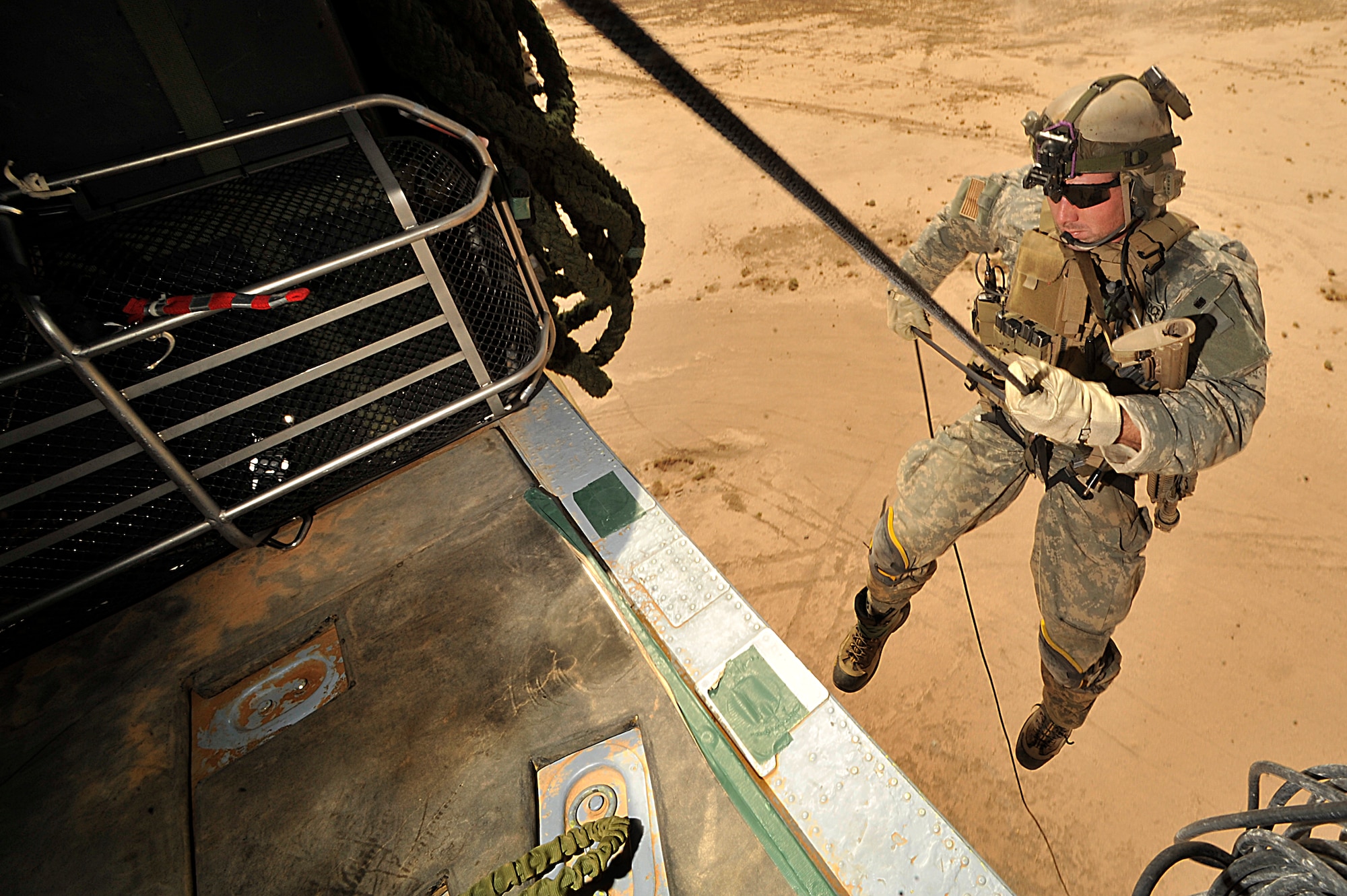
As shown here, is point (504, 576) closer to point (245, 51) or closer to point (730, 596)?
point (730, 596)

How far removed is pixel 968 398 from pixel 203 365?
20.2ft

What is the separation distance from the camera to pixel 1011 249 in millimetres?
3525

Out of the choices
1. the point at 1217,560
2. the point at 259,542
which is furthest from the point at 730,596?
the point at 1217,560

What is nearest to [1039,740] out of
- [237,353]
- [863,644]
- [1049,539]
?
[863,644]

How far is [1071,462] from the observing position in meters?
3.32

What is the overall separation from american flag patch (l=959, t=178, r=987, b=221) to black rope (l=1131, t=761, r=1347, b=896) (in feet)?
9.83

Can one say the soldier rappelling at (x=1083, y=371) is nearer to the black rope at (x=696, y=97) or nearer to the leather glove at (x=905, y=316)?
the leather glove at (x=905, y=316)

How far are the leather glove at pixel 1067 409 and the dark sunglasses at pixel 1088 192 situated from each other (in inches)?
29.8

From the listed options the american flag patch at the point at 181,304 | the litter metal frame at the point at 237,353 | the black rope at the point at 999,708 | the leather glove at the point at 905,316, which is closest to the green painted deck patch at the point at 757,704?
the litter metal frame at the point at 237,353

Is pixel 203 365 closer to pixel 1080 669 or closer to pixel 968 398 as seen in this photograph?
pixel 1080 669

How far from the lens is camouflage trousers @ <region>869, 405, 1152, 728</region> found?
327cm

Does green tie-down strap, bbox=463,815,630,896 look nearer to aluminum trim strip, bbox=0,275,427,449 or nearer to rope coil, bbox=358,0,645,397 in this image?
aluminum trim strip, bbox=0,275,427,449

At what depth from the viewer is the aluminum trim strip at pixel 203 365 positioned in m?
2.07

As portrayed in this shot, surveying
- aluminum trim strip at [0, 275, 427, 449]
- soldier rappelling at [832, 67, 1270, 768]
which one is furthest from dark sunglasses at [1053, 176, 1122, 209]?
aluminum trim strip at [0, 275, 427, 449]
